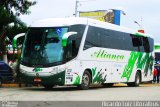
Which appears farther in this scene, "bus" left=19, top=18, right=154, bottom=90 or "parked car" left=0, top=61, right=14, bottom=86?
"parked car" left=0, top=61, right=14, bottom=86

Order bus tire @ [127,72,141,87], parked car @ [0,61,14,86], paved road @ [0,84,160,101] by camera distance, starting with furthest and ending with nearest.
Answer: bus tire @ [127,72,141,87]
parked car @ [0,61,14,86]
paved road @ [0,84,160,101]

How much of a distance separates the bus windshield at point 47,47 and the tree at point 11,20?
6.07m

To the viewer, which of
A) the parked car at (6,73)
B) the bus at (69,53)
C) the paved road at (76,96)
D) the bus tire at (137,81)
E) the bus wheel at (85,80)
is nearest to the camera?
the paved road at (76,96)

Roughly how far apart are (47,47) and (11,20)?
840 centimetres

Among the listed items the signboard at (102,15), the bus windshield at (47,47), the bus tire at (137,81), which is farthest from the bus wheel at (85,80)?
the signboard at (102,15)

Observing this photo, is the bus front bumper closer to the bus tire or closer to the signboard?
the bus tire

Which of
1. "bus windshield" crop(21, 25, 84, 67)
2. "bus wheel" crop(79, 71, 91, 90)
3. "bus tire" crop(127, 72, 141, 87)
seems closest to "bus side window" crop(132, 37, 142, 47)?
"bus tire" crop(127, 72, 141, 87)

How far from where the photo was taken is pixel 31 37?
23484 millimetres

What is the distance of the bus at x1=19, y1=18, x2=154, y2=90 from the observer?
2248cm

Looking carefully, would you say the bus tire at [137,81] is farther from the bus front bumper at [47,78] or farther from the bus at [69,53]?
the bus front bumper at [47,78]

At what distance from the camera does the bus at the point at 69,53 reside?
73.8 ft

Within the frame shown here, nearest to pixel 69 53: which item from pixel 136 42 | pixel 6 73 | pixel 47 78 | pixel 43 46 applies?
pixel 43 46

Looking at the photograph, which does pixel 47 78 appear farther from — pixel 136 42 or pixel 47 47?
pixel 136 42

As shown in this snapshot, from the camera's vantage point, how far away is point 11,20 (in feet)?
100
